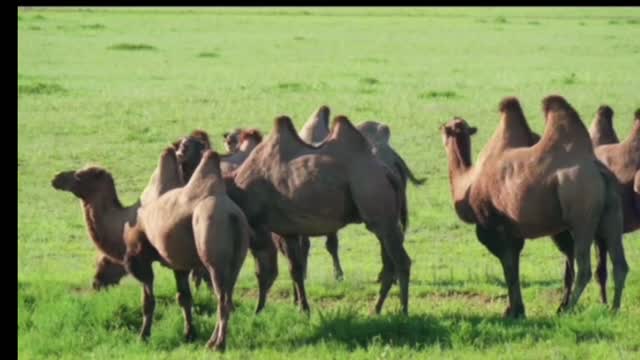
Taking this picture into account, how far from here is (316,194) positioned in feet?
35.8

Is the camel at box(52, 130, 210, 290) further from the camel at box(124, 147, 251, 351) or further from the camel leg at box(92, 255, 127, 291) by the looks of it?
the camel leg at box(92, 255, 127, 291)

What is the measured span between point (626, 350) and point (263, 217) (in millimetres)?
3341

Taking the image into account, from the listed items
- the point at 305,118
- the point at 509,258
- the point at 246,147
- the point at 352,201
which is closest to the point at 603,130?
the point at 509,258

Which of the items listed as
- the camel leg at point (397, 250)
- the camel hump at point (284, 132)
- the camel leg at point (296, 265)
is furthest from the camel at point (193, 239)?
the camel leg at point (397, 250)

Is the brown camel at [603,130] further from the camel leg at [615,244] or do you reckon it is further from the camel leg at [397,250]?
the camel leg at [397,250]

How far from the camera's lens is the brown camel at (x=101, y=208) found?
10859mm

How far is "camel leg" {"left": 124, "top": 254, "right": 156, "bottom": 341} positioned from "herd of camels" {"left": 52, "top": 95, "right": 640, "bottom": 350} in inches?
0.4

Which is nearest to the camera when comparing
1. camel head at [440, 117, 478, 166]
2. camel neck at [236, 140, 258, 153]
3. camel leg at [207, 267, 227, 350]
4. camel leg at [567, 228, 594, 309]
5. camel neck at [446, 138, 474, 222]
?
camel leg at [207, 267, 227, 350]

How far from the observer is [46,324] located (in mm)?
10453

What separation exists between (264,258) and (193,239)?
5.15 feet

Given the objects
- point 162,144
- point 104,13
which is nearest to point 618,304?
point 162,144

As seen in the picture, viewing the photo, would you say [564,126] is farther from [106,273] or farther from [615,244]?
[106,273]

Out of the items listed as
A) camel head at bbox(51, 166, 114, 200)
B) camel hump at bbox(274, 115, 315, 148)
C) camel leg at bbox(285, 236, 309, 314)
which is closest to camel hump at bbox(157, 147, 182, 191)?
camel head at bbox(51, 166, 114, 200)

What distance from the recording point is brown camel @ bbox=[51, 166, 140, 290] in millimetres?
10859
